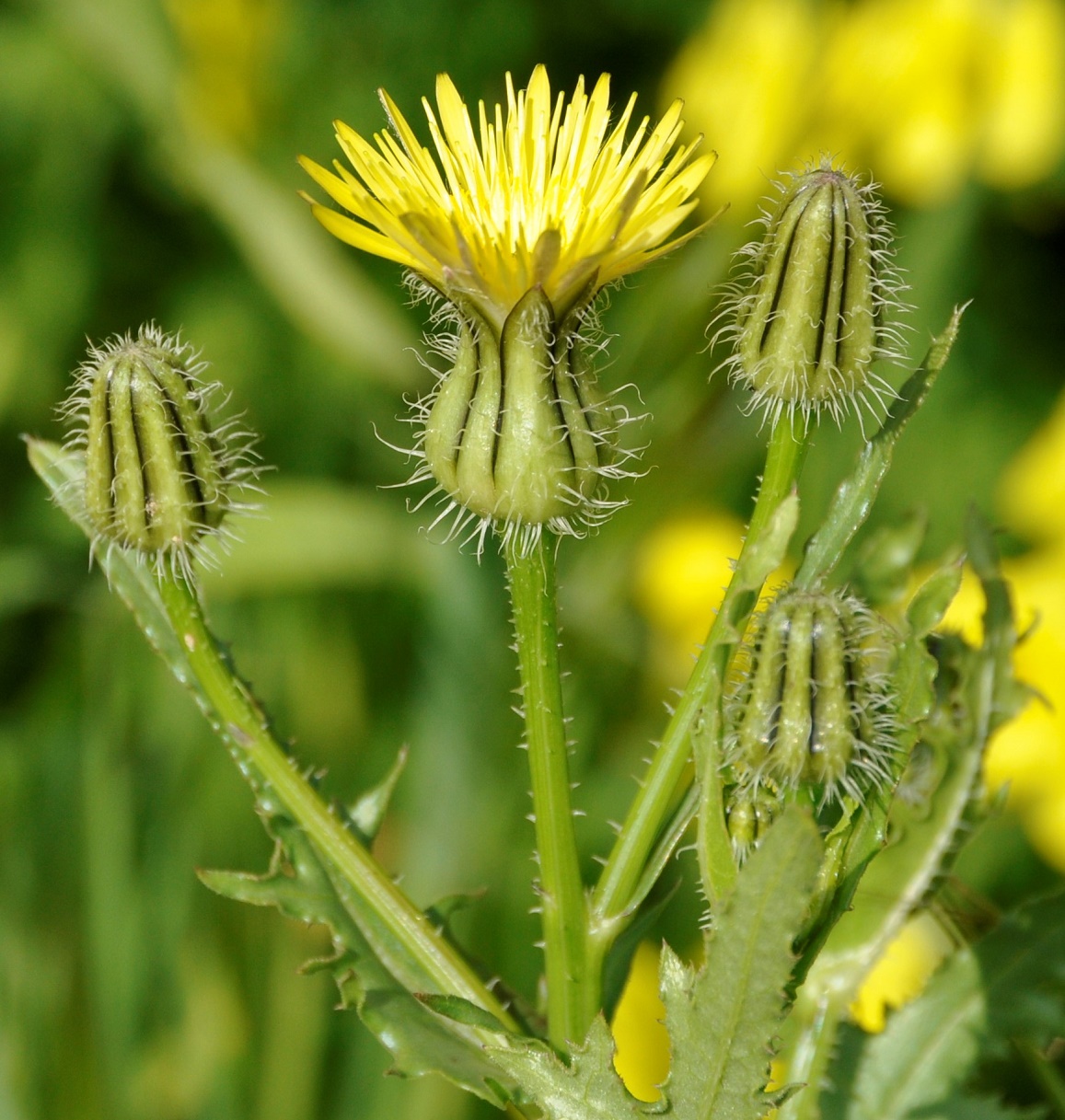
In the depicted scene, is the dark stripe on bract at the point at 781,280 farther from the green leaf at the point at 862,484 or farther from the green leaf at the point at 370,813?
the green leaf at the point at 370,813

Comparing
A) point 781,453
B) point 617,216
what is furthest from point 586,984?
point 617,216

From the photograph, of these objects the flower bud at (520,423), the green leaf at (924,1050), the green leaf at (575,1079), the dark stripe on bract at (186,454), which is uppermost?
the dark stripe on bract at (186,454)

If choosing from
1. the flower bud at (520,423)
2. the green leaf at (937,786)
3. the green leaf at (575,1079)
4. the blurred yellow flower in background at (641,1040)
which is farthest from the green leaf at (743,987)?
the blurred yellow flower in background at (641,1040)

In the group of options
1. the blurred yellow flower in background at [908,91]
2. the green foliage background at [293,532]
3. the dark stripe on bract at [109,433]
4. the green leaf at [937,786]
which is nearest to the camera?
the green leaf at [937,786]

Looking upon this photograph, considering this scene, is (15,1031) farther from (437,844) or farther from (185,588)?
(185,588)

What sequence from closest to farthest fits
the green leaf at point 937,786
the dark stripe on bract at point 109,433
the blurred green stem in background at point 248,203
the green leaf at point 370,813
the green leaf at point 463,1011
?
the green leaf at point 463,1011 → the green leaf at point 937,786 → the dark stripe on bract at point 109,433 → the green leaf at point 370,813 → the blurred green stem in background at point 248,203

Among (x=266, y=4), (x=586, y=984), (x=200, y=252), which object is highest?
(x=266, y=4)

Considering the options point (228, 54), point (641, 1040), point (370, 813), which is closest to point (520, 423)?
point (370, 813)

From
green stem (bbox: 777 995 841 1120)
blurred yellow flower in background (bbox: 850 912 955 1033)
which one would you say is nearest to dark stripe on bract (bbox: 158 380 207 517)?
green stem (bbox: 777 995 841 1120)

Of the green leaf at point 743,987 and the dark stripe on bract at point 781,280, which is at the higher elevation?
the dark stripe on bract at point 781,280
